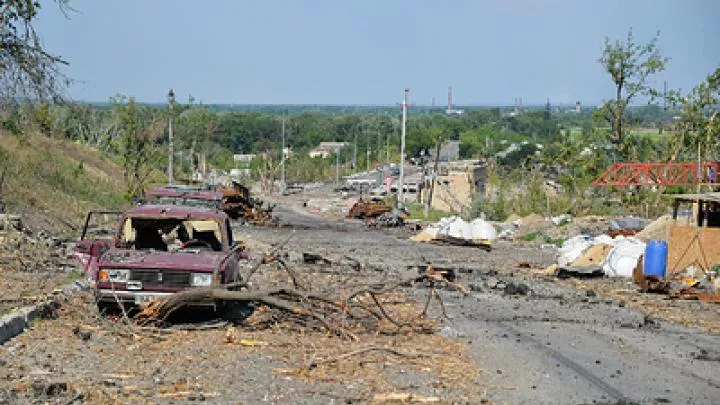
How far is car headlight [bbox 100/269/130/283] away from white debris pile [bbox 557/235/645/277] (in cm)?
1303

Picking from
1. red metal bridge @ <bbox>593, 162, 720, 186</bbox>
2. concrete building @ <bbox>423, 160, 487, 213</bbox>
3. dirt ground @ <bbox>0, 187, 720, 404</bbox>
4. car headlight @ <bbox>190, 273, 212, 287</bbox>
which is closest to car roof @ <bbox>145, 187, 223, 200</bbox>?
dirt ground @ <bbox>0, 187, 720, 404</bbox>

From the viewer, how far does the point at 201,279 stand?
12.2 metres

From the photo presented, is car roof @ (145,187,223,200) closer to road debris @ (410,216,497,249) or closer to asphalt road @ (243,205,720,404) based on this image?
asphalt road @ (243,205,720,404)

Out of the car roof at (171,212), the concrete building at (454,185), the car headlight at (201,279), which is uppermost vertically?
the car roof at (171,212)

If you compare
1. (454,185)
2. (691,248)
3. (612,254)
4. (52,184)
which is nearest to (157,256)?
(612,254)

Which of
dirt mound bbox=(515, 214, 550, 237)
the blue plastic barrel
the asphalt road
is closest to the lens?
the asphalt road

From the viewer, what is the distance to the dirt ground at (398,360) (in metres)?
9.29

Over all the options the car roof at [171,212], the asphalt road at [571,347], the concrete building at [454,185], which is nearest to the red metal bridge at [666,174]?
the asphalt road at [571,347]

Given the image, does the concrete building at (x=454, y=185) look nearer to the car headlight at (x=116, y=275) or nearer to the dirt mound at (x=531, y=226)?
the dirt mound at (x=531, y=226)

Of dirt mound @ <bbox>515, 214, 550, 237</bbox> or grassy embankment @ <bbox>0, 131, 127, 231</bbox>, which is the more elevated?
grassy embankment @ <bbox>0, 131, 127, 231</bbox>

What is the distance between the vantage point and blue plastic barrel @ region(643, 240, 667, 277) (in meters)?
20.5

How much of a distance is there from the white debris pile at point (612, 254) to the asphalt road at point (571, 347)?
188 cm

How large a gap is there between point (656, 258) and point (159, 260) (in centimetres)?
1217

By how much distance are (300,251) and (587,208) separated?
74.1ft
